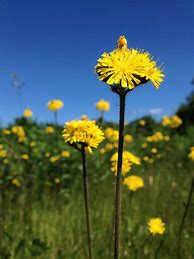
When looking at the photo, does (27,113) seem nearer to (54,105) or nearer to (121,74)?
(54,105)

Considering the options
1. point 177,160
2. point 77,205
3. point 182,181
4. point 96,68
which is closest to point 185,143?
point 177,160

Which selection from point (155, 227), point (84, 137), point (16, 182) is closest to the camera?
point (84, 137)

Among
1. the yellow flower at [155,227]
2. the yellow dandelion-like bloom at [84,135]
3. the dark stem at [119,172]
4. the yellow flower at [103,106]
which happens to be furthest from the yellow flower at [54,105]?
the dark stem at [119,172]

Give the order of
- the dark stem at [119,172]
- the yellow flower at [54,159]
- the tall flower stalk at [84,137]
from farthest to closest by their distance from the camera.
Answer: the yellow flower at [54,159] → the tall flower stalk at [84,137] → the dark stem at [119,172]

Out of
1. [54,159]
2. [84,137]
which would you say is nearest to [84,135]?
[84,137]

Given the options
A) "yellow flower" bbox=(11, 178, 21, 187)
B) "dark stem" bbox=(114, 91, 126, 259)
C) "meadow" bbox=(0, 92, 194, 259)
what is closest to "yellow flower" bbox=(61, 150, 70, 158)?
"meadow" bbox=(0, 92, 194, 259)

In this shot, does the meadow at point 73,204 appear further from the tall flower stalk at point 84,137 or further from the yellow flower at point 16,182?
the tall flower stalk at point 84,137
